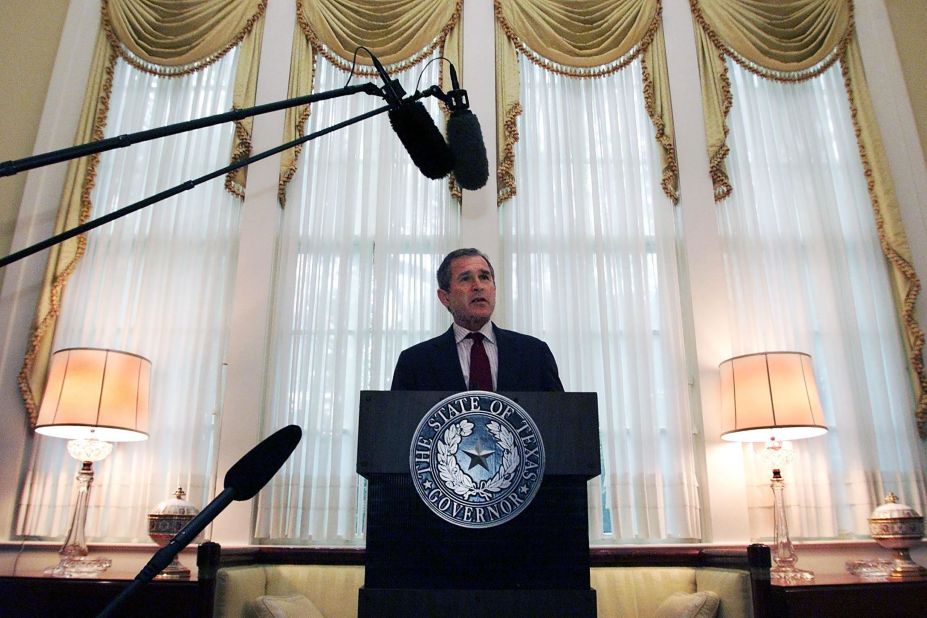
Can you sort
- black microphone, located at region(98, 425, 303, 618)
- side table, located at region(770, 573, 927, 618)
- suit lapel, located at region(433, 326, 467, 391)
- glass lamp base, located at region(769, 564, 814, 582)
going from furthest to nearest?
glass lamp base, located at region(769, 564, 814, 582) < side table, located at region(770, 573, 927, 618) < suit lapel, located at region(433, 326, 467, 391) < black microphone, located at region(98, 425, 303, 618)

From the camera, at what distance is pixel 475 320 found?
250 cm

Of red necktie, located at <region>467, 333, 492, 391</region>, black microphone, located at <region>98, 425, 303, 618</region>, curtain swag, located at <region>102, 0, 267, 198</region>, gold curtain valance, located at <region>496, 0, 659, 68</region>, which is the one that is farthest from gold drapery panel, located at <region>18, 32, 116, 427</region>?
black microphone, located at <region>98, 425, 303, 618</region>

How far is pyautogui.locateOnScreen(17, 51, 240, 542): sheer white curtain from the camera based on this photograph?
3520 millimetres

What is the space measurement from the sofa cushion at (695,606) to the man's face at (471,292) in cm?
140

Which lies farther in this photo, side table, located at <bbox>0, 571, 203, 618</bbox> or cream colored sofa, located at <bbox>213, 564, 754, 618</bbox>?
cream colored sofa, located at <bbox>213, 564, 754, 618</bbox>

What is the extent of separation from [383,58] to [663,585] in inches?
122

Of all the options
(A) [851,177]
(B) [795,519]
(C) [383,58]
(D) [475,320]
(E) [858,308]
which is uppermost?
(C) [383,58]

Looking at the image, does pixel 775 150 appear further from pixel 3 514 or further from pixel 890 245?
pixel 3 514

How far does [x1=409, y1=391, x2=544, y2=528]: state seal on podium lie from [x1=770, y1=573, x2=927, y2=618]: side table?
67.4 inches

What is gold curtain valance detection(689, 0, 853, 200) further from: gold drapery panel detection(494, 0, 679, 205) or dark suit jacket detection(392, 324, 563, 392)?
dark suit jacket detection(392, 324, 563, 392)

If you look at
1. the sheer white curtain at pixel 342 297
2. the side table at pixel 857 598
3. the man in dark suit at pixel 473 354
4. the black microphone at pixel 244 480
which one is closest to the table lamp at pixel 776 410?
the side table at pixel 857 598

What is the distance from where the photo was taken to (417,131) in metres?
1.96

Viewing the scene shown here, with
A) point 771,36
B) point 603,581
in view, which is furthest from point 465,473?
point 771,36

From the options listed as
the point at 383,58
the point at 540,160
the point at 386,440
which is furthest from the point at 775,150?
the point at 386,440
